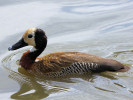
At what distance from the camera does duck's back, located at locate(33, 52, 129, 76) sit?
26.5 feet

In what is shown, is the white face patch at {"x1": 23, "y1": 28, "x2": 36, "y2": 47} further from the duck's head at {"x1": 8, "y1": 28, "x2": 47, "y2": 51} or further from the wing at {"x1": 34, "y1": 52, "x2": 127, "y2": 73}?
the wing at {"x1": 34, "y1": 52, "x2": 127, "y2": 73}

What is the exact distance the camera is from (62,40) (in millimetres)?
10242

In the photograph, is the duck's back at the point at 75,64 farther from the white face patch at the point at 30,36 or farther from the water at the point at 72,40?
the white face patch at the point at 30,36

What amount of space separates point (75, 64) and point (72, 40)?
226cm

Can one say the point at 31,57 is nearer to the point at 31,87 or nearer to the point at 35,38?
the point at 35,38

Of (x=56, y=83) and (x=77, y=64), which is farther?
(x=77, y=64)

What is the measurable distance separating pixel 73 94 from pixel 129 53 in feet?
8.83

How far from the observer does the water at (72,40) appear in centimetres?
737

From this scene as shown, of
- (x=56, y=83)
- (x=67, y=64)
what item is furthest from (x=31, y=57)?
(x=56, y=83)

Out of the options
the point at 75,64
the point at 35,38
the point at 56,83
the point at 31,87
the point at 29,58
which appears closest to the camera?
the point at 31,87

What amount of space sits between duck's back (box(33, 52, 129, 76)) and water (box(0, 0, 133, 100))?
0.18m

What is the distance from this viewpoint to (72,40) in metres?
10.3

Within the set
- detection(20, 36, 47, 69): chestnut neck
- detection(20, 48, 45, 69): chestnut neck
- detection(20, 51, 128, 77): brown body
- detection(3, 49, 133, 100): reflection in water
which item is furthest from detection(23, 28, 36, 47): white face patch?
detection(3, 49, 133, 100): reflection in water

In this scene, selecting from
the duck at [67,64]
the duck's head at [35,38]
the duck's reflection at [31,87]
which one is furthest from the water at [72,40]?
the duck's head at [35,38]
